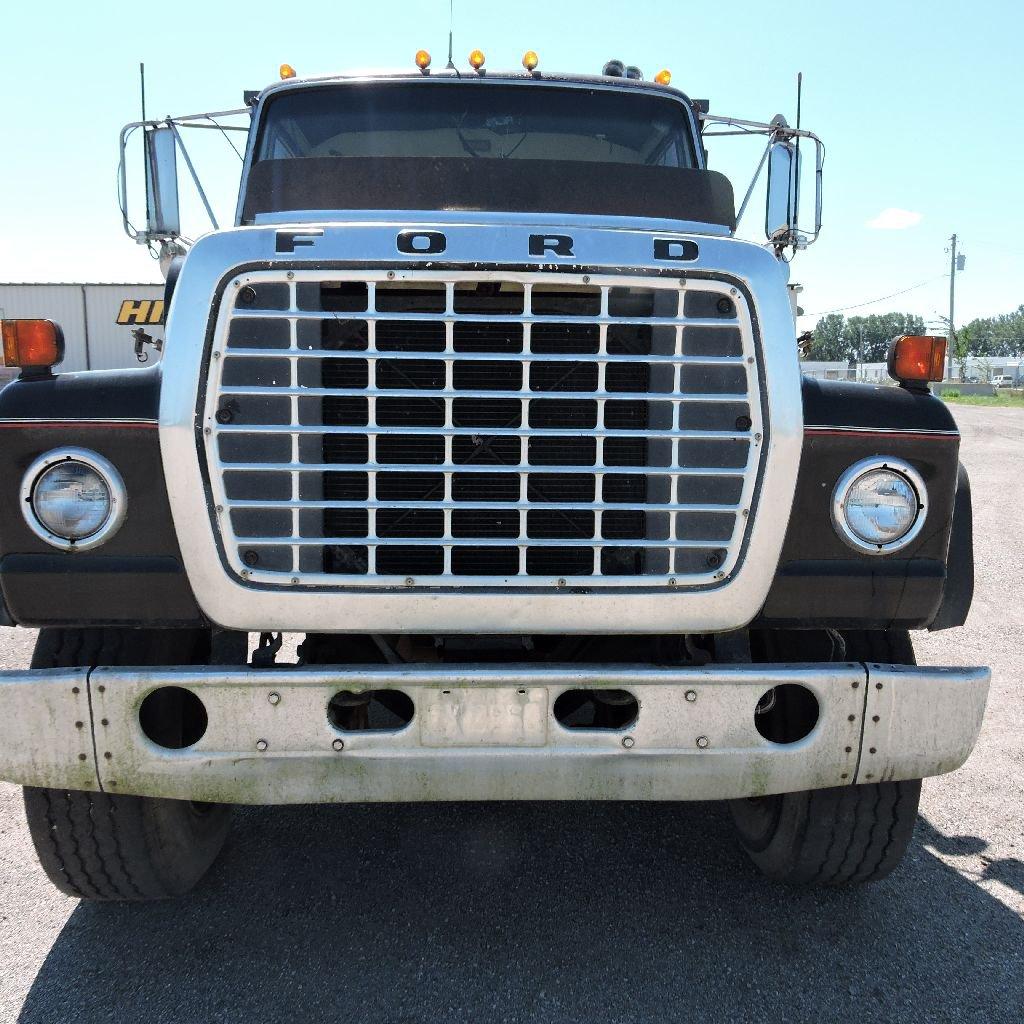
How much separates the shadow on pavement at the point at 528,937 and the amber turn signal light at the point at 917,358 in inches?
62.1

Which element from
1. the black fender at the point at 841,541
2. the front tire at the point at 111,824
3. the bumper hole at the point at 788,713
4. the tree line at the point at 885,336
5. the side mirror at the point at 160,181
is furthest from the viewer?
the tree line at the point at 885,336

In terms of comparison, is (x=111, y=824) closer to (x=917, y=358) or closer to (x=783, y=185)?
(x=917, y=358)

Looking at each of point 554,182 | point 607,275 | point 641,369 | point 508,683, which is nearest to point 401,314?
point 607,275

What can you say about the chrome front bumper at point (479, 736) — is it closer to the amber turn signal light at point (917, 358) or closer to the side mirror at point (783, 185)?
the amber turn signal light at point (917, 358)

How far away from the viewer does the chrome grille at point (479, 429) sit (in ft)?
7.68

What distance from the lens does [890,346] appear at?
274 cm

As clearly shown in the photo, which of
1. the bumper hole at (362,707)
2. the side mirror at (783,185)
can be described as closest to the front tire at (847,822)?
the bumper hole at (362,707)

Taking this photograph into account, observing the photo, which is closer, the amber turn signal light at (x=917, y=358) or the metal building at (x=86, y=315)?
the amber turn signal light at (x=917, y=358)

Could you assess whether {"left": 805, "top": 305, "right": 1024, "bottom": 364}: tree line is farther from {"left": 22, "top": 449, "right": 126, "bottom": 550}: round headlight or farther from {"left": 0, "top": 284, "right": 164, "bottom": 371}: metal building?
{"left": 22, "top": 449, "right": 126, "bottom": 550}: round headlight

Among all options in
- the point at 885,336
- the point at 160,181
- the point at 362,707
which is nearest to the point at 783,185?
the point at 160,181

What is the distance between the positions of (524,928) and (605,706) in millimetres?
672

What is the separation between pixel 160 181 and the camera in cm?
416

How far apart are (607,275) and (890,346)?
0.92m


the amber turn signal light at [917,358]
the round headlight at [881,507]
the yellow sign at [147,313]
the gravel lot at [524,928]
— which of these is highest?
the yellow sign at [147,313]
